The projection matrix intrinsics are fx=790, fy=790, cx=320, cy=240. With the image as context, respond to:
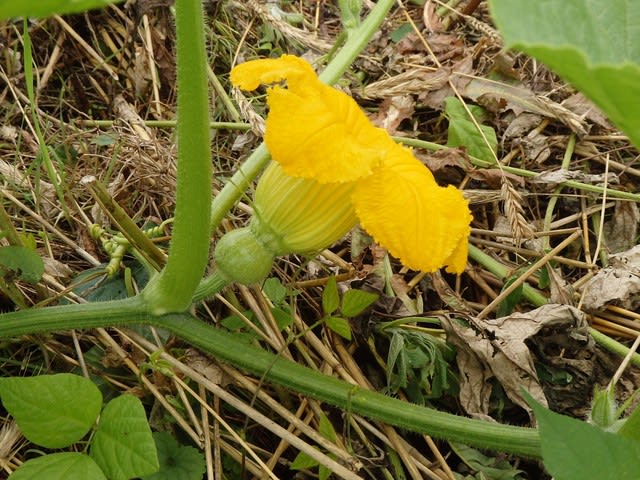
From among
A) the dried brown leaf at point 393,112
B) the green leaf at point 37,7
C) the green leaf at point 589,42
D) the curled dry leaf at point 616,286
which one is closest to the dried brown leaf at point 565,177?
the curled dry leaf at point 616,286

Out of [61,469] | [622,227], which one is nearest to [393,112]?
[622,227]

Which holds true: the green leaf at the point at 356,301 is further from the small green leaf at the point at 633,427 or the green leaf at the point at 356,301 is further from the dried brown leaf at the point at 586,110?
the dried brown leaf at the point at 586,110

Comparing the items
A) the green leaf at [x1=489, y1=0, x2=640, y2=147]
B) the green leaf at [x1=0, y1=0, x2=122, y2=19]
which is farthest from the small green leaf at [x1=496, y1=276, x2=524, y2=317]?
A: the green leaf at [x1=0, y1=0, x2=122, y2=19]

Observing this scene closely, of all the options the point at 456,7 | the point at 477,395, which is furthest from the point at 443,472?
the point at 456,7

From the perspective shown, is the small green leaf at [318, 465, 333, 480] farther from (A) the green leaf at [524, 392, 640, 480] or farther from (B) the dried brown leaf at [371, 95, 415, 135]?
(B) the dried brown leaf at [371, 95, 415, 135]

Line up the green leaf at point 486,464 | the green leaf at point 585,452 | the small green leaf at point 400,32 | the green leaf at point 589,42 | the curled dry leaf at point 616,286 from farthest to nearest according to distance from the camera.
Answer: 1. the small green leaf at point 400,32
2. the curled dry leaf at point 616,286
3. the green leaf at point 486,464
4. the green leaf at point 585,452
5. the green leaf at point 589,42

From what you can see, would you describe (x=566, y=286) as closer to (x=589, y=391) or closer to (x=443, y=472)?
(x=589, y=391)
